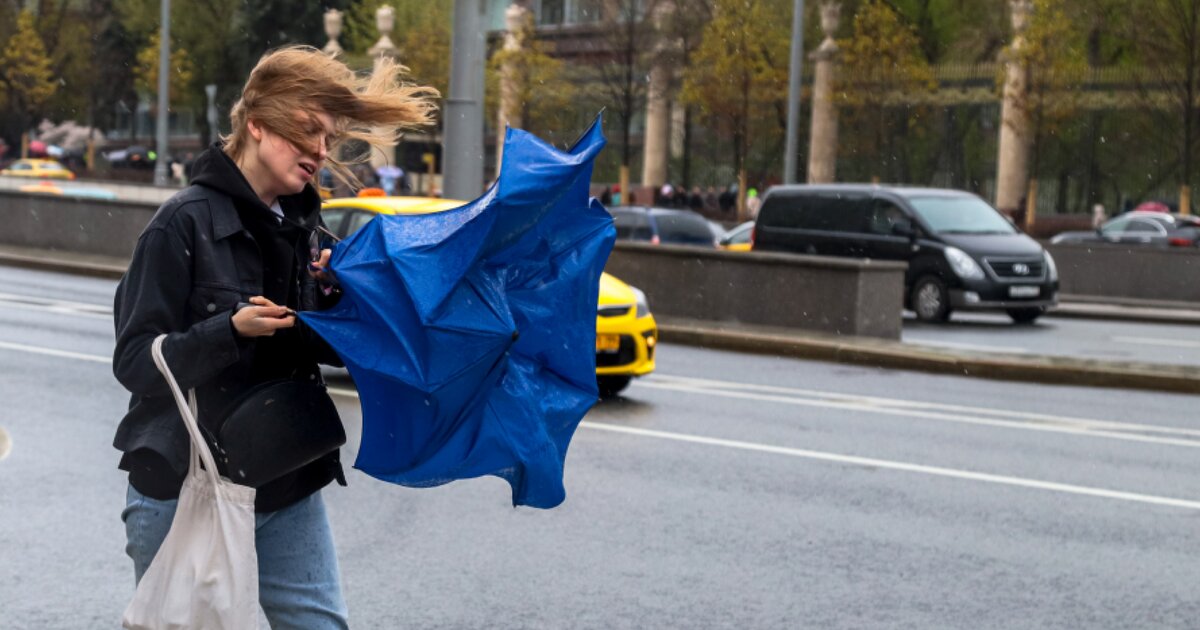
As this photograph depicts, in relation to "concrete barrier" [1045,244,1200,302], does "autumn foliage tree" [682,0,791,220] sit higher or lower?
higher

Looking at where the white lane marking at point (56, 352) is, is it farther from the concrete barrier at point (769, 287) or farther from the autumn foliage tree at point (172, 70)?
the autumn foliage tree at point (172, 70)

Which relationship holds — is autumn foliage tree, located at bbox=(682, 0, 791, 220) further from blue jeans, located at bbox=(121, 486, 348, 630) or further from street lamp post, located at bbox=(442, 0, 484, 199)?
blue jeans, located at bbox=(121, 486, 348, 630)

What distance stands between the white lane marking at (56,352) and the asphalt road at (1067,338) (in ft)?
25.6

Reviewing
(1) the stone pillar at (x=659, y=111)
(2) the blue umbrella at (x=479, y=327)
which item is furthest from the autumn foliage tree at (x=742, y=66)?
(2) the blue umbrella at (x=479, y=327)

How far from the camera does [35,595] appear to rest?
6.30 metres

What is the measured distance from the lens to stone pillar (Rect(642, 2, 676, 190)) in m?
50.8

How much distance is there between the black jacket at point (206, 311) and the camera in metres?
3.21

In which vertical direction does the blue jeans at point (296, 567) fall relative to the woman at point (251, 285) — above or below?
below

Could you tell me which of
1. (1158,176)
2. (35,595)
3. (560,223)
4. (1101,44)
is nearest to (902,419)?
(35,595)

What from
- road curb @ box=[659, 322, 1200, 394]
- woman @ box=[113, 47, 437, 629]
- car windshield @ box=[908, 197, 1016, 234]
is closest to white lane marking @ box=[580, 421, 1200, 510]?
road curb @ box=[659, 322, 1200, 394]

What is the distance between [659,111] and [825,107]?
10248mm

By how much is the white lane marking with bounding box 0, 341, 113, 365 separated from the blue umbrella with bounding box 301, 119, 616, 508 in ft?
35.6

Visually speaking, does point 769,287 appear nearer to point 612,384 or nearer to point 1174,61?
point 612,384

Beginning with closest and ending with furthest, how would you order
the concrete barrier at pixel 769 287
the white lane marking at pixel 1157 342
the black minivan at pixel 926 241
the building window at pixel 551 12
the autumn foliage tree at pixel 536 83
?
the concrete barrier at pixel 769 287
the white lane marking at pixel 1157 342
the black minivan at pixel 926 241
the autumn foliage tree at pixel 536 83
the building window at pixel 551 12
